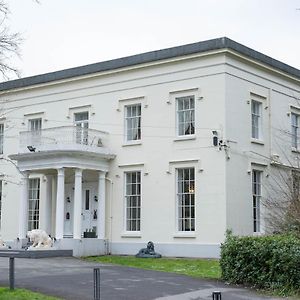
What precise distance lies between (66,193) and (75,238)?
13.7 ft

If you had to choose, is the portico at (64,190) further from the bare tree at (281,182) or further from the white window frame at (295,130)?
the white window frame at (295,130)

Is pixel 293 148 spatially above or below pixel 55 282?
above

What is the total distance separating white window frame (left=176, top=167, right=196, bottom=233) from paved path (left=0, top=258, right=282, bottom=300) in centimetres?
528

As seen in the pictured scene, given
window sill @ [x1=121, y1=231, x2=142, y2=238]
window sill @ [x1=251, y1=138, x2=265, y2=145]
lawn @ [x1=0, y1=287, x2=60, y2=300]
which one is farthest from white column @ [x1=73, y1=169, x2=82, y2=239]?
lawn @ [x1=0, y1=287, x2=60, y2=300]

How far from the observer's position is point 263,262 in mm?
16938

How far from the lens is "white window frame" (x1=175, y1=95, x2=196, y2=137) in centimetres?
2698

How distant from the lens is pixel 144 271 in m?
21.0

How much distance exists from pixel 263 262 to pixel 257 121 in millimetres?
12300

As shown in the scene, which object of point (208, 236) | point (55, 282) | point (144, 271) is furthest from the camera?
point (208, 236)

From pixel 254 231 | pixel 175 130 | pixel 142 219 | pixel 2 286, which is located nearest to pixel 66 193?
pixel 142 219

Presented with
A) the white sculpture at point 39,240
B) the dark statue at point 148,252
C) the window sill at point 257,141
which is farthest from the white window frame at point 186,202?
the white sculpture at point 39,240

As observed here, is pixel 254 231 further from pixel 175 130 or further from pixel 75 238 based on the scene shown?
pixel 75 238

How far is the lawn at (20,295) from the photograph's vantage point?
14.0m

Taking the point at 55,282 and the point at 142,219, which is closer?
the point at 55,282
